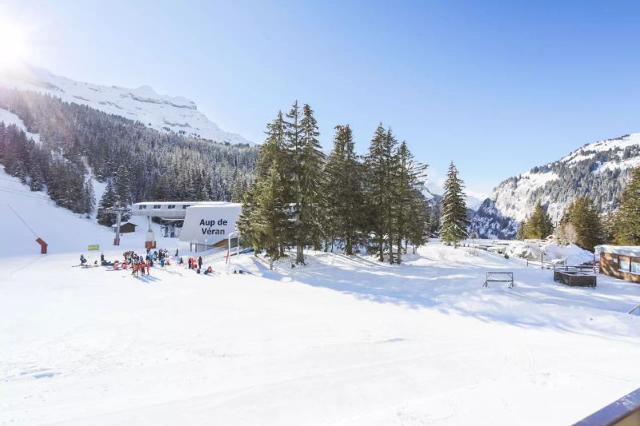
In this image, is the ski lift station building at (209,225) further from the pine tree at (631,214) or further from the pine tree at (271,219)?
the pine tree at (631,214)

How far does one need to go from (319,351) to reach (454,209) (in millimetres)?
35084

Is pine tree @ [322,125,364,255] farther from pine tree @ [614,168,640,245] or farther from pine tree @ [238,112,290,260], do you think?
pine tree @ [614,168,640,245]

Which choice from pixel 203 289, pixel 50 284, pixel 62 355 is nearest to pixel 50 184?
pixel 50 284

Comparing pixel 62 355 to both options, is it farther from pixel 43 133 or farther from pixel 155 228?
pixel 43 133

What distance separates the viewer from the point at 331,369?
9734 mm

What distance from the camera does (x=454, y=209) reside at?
41.9m

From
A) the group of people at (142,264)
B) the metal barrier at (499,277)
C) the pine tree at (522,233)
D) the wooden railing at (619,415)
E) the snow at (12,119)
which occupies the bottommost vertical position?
the group of people at (142,264)

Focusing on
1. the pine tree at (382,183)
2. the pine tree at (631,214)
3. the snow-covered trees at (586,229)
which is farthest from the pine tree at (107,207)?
the pine tree at (631,214)

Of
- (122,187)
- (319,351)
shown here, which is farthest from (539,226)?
(122,187)

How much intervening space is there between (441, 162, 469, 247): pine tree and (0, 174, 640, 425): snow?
16.7 metres

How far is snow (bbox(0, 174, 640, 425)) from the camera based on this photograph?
721cm

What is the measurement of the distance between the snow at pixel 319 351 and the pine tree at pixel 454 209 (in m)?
16.7

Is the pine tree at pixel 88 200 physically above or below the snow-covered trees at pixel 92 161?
below

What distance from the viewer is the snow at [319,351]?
721cm
